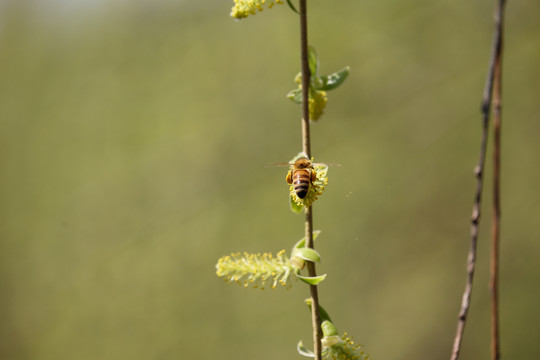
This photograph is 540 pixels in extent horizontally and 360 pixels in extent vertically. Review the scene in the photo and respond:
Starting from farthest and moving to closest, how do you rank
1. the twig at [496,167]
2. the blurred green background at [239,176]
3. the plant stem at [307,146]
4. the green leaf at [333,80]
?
the blurred green background at [239,176] → the green leaf at [333,80] → the plant stem at [307,146] → the twig at [496,167]

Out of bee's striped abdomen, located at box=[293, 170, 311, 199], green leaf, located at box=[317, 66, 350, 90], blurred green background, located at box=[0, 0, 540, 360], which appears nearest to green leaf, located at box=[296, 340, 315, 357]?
bee's striped abdomen, located at box=[293, 170, 311, 199]

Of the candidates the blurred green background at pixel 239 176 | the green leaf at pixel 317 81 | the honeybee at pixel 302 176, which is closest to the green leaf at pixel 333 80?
the green leaf at pixel 317 81

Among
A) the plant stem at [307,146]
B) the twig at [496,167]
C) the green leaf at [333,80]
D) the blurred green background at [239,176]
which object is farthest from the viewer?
the blurred green background at [239,176]

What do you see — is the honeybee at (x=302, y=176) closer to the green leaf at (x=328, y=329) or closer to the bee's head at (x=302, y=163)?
the bee's head at (x=302, y=163)

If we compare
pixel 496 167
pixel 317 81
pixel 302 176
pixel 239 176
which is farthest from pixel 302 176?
pixel 239 176

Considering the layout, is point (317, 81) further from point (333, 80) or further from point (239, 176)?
point (239, 176)

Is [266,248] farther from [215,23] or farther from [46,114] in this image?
[46,114]
